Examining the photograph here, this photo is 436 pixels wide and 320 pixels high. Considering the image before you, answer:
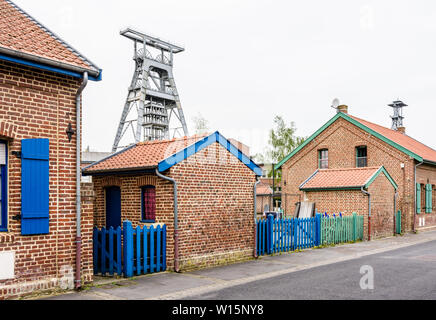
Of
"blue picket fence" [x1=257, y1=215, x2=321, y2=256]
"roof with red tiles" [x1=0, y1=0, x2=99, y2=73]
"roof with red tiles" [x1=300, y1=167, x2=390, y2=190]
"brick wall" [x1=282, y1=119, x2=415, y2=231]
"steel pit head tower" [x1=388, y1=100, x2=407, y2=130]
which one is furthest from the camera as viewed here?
"steel pit head tower" [x1=388, y1=100, x2=407, y2=130]

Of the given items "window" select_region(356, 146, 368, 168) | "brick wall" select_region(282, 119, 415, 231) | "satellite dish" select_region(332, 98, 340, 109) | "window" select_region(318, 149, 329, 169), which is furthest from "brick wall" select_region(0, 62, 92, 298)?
"window" select_region(318, 149, 329, 169)

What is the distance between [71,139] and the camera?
30.2 feet

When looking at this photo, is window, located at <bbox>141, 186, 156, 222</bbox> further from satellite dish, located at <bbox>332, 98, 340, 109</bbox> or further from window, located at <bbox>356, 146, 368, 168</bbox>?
satellite dish, located at <bbox>332, 98, 340, 109</bbox>

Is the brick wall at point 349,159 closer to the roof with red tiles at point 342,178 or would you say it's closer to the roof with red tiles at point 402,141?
the roof with red tiles at point 402,141

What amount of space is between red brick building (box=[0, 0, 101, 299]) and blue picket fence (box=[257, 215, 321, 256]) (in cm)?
659

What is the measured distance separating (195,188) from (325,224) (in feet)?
26.0

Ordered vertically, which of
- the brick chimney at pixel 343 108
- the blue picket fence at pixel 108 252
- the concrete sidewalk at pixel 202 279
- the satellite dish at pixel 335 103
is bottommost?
the concrete sidewalk at pixel 202 279

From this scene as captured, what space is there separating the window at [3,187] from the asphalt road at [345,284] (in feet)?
12.5

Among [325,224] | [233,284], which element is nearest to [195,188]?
[233,284]

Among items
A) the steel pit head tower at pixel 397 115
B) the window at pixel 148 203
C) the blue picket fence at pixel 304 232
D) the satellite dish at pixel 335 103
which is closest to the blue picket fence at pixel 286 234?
the blue picket fence at pixel 304 232

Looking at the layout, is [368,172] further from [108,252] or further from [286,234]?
[108,252]

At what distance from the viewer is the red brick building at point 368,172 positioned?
70.1 ft

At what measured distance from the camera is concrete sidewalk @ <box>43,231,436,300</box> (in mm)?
8742

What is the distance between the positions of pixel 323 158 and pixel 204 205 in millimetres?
19630
